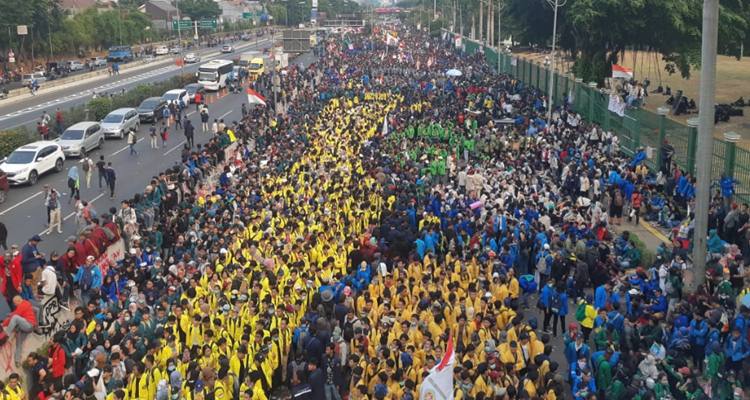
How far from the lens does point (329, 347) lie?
460 inches

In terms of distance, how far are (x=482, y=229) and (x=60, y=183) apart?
16031mm

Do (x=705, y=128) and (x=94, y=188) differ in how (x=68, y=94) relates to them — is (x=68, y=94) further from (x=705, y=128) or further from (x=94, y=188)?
(x=705, y=128)

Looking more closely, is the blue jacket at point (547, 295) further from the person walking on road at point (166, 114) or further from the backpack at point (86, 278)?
the person walking on road at point (166, 114)

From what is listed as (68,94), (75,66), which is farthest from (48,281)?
(75,66)

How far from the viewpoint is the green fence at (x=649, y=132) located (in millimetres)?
20609

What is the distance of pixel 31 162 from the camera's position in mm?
27312

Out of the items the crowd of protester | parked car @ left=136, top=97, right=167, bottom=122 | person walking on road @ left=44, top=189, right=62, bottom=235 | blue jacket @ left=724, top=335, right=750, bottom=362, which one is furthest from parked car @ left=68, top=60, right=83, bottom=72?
blue jacket @ left=724, top=335, right=750, bottom=362

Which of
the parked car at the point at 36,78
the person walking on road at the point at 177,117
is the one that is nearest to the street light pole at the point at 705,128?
the person walking on road at the point at 177,117

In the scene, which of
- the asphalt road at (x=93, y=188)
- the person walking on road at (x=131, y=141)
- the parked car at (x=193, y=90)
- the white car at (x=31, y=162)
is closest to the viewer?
the asphalt road at (x=93, y=188)

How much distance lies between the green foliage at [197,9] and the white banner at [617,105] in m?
102

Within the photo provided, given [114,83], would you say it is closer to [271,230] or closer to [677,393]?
[271,230]

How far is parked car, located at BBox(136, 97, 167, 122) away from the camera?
4003cm

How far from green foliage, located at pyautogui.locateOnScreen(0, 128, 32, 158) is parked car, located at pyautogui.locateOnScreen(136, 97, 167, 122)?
7.97m

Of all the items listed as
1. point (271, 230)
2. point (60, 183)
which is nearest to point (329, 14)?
point (60, 183)
